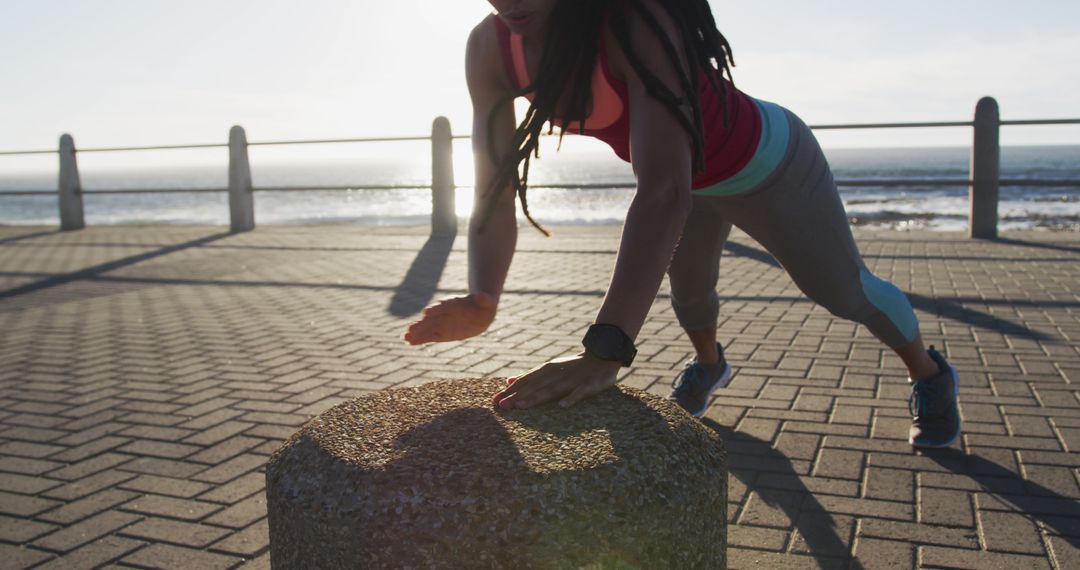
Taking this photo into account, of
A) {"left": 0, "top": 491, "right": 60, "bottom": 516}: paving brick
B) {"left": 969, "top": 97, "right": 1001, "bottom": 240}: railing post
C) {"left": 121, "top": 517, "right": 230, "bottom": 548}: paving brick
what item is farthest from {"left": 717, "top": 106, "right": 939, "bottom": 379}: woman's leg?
{"left": 969, "top": 97, "right": 1001, "bottom": 240}: railing post

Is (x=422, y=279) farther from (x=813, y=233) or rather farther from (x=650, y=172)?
(x=650, y=172)

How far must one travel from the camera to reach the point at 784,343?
493 cm

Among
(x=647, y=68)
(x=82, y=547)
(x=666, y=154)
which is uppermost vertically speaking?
(x=647, y=68)

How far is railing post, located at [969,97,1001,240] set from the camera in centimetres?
935

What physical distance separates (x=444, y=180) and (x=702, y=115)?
31.1 feet

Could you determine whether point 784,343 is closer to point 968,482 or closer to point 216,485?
point 968,482

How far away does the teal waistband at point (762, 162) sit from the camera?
265cm

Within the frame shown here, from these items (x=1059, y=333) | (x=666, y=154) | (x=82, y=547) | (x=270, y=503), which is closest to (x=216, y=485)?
(x=82, y=547)

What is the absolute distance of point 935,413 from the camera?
3117 millimetres

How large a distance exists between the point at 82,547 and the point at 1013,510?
2613 mm

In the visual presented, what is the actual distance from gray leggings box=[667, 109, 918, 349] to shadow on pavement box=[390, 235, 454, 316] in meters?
3.67

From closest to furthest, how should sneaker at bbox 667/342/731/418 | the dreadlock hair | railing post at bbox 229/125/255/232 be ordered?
the dreadlock hair < sneaker at bbox 667/342/731/418 < railing post at bbox 229/125/255/232

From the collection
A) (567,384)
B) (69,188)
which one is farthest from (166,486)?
(69,188)

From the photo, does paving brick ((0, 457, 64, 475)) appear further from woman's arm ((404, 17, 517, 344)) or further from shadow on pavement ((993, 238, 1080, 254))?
A: shadow on pavement ((993, 238, 1080, 254))
